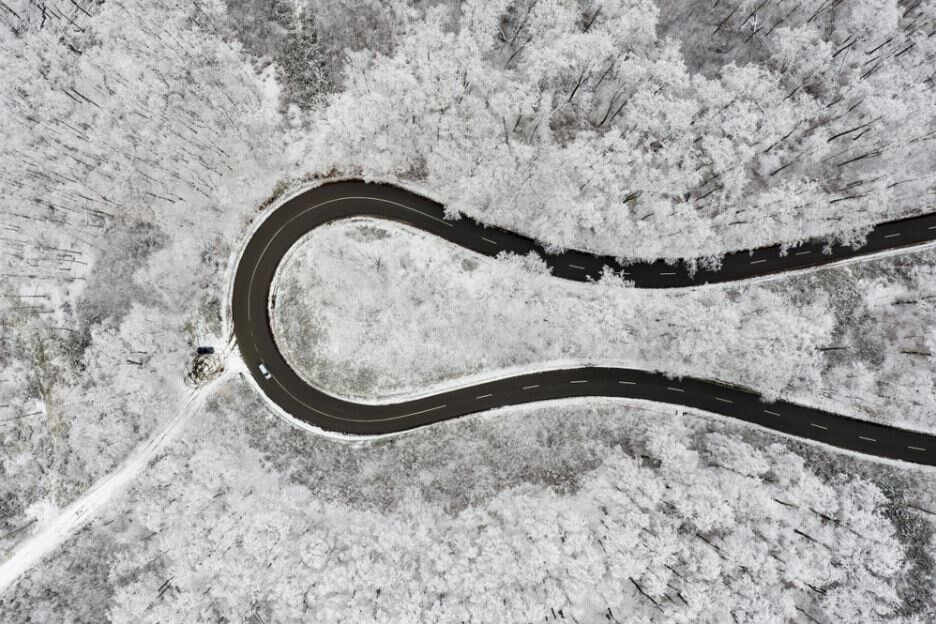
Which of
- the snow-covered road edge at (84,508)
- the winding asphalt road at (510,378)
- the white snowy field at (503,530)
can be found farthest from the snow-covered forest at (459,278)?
the winding asphalt road at (510,378)

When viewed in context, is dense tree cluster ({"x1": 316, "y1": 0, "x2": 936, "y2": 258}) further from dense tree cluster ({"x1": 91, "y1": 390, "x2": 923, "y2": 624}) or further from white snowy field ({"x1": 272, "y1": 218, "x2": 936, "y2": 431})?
dense tree cluster ({"x1": 91, "y1": 390, "x2": 923, "y2": 624})

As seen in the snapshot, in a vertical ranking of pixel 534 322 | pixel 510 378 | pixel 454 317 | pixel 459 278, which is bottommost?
pixel 510 378

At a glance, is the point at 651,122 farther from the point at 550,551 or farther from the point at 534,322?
the point at 550,551

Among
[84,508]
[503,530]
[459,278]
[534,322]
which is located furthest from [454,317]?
[84,508]

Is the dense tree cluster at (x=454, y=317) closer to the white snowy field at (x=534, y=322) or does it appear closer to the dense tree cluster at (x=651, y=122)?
the white snowy field at (x=534, y=322)

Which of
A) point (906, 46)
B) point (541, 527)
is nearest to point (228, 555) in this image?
point (541, 527)

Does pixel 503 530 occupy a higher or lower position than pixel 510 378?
lower
